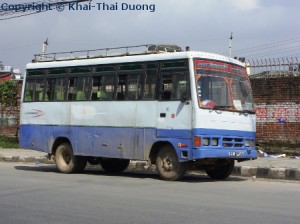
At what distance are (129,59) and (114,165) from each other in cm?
Result: 358

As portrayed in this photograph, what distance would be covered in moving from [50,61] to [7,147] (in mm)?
9840

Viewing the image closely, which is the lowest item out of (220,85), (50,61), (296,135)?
(296,135)

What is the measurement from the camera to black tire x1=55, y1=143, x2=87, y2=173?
46.4ft

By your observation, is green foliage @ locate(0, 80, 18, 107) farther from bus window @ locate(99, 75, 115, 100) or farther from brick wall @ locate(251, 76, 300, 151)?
bus window @ locate(99, 75, 115, 100)

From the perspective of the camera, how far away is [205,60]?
11.8 m

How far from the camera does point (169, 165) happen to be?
1210cm

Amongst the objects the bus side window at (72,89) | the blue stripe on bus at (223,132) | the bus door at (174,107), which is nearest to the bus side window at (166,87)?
the bus door at (174,107)

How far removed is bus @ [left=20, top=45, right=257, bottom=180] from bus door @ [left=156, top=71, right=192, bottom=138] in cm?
2

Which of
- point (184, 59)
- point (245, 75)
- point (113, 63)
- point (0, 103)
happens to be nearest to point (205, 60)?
point (184, 59)

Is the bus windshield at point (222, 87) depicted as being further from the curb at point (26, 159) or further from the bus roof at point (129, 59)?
the curb at point (26, 159)

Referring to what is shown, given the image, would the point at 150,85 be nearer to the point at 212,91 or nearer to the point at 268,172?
the point at 212,91

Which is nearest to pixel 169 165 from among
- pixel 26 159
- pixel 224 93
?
pixel 224 93

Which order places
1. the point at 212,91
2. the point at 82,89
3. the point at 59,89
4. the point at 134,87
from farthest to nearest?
the point at 59,89 < the point at 82,89 < the point at 134,87 < the point at 212,91

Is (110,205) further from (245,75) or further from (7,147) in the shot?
(7,147)
